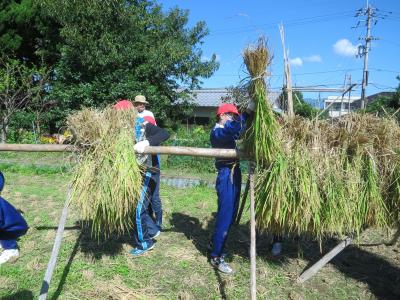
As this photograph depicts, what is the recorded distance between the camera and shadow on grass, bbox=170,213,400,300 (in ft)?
13.5

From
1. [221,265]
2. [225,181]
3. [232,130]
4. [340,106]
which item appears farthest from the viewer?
[221,265]

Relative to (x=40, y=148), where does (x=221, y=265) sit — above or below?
below

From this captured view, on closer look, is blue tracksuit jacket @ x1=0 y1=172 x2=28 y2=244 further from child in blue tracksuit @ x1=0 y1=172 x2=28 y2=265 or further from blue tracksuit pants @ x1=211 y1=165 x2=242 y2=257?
blue tracksuit pants @ x1=211 y1=165 x2=242 y2=257

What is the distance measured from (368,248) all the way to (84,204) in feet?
Answer: 12.5

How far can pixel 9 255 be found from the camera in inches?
171

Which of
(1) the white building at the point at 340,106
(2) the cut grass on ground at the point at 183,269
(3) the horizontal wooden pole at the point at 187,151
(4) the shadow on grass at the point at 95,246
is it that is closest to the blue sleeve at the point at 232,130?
(3) the horizontal wooden pole at the point at 187,151

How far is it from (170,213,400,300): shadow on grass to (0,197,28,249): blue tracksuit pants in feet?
6.87

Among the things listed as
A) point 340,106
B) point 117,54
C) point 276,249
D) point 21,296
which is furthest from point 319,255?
point 117,54

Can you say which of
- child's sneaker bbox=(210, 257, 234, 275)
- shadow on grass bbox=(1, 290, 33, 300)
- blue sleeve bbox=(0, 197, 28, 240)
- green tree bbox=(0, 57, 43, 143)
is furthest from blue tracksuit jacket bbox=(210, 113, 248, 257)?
green tree bbox=(0, 57, 43, 143)

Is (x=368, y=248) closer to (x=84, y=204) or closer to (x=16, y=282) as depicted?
(x=84, y=204)

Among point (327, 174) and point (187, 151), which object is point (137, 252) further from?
point (327, 174)

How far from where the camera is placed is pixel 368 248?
505 centimetres

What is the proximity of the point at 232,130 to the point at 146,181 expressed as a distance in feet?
4.03

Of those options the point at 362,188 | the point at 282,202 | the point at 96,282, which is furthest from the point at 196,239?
the point at 362,188
